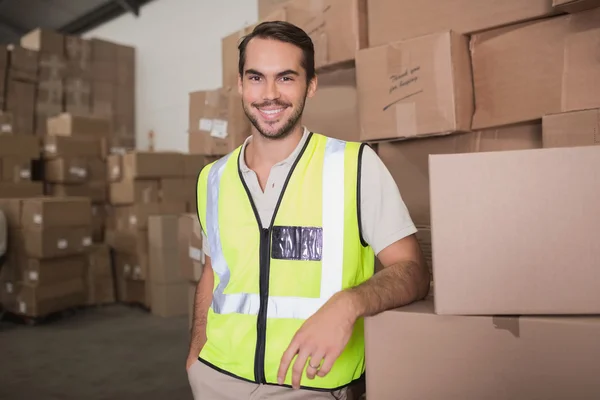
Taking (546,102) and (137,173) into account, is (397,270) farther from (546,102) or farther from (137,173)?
(137,173)

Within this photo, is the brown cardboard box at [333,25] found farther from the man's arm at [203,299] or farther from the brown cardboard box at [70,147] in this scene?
the brown cardboard box at [70,147]

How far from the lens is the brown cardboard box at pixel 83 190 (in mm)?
4285

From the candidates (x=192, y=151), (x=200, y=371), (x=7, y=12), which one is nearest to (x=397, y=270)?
(x=200, y=371)

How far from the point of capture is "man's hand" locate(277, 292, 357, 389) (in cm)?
77

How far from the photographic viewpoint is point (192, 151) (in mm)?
2508

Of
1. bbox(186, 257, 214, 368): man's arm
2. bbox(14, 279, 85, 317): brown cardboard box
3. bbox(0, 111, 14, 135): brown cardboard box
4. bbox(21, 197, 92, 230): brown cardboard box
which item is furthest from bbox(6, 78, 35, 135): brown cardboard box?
bbox(186, 257, 214, 368): man's arm

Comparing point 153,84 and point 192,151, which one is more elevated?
point 153,84

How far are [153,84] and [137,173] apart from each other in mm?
1661

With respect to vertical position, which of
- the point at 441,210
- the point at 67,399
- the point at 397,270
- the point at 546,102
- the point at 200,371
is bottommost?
the point at 67,399

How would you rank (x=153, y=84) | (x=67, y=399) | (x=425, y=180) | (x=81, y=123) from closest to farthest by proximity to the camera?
(x=425, y=180) → (x=67, y=399) → (x=81, y=123) → (x=153, y=84)

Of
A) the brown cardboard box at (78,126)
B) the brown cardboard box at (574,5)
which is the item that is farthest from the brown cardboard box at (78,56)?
the brown cardboard box at (574,5)

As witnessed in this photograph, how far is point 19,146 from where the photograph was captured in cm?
404

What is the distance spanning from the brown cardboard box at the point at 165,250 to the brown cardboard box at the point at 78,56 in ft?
7.27

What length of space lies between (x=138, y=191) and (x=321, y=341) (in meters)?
3.55
